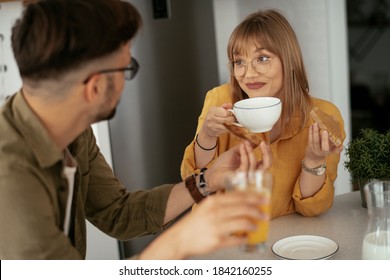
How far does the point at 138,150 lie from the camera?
7.92ft

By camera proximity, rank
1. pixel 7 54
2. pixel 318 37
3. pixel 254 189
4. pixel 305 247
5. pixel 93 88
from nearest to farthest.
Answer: pixel 254 189
pixel 93 88
pixel 305 247
pixel 7 54
pixel 318 37

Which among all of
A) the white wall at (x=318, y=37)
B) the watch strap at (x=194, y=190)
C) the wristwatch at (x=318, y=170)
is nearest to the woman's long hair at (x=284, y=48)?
the wristwatch at (x=318, y=170)

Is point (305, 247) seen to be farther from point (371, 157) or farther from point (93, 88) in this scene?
point (93, 88)

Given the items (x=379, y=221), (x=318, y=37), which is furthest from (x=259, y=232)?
(x=318, y=37)

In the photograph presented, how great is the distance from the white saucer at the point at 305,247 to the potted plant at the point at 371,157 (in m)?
0.22

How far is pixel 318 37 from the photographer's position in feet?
8.02

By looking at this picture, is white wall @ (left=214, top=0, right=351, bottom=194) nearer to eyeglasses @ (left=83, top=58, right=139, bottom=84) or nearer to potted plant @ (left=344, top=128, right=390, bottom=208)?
potted plant @ (left=344, top=128, right=390, bottom=208)

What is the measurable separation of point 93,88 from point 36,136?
13cm

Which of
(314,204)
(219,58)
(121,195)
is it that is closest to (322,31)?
(219,58)

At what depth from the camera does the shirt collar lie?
3.19ft

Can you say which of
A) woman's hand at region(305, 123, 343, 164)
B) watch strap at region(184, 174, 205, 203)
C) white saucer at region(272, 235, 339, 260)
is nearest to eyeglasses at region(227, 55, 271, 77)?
woman's hand at region(305, 123, 343, 164)

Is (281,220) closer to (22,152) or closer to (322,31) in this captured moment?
(22,152)

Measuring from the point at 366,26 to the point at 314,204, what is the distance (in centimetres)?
150

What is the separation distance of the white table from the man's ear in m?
0.43
